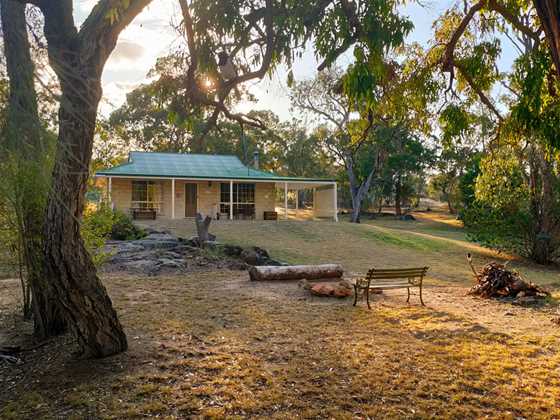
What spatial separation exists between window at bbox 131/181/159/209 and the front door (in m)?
1.69

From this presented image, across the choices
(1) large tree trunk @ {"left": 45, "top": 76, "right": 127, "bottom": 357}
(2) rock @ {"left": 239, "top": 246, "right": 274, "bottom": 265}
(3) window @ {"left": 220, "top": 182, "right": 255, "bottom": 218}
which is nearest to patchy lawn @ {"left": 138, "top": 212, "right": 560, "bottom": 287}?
(2) rock @ {"left": 239, "top": 246, "right": 274, "bottom": 265}

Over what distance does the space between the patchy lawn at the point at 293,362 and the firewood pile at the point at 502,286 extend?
519 mm

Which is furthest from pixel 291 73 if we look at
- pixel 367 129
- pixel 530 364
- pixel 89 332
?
pixel 530 364

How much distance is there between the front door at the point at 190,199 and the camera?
25297mm

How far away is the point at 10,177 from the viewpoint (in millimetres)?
4660

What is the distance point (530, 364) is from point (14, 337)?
254 inches

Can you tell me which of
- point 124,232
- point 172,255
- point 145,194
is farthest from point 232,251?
point 145,194

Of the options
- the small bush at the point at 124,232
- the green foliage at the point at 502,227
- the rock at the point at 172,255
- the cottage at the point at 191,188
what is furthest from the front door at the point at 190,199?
the green foliage at the point at 502,227

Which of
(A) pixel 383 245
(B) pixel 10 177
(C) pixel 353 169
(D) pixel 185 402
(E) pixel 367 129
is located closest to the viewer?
(D) pixel 185 402

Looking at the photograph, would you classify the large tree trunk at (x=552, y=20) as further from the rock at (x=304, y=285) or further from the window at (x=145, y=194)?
the window at (x=145, y=194)

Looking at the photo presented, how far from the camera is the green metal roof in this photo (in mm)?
23984

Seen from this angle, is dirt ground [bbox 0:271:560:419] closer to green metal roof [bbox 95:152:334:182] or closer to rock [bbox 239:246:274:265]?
rock [bbox 239:246:274:265]

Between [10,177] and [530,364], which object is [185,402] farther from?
[530,364]

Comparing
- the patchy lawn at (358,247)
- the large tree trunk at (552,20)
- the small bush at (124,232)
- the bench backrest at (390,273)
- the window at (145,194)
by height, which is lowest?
the patchy lawn at (358,247)
